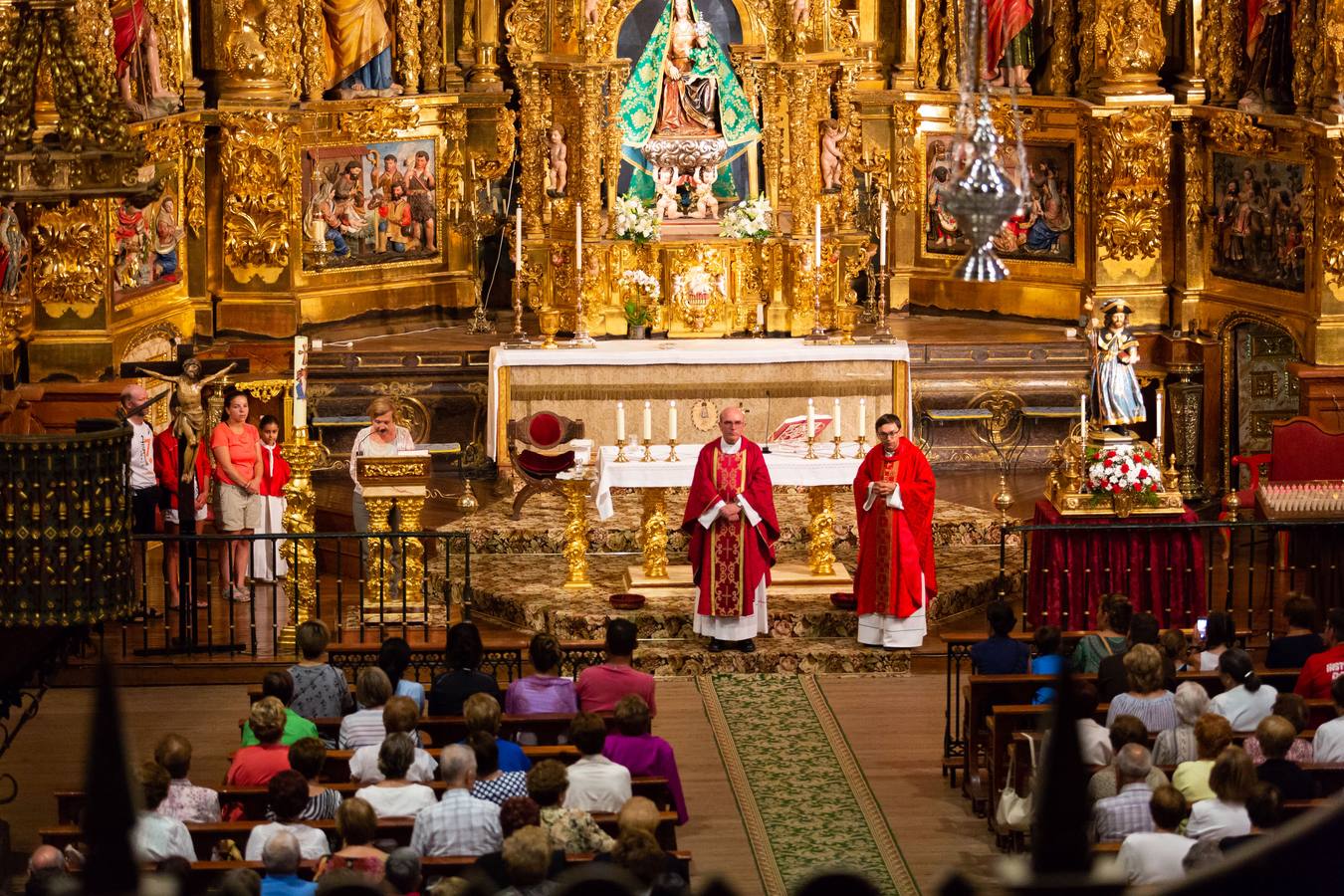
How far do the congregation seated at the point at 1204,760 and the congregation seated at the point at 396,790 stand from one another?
10.3 ft

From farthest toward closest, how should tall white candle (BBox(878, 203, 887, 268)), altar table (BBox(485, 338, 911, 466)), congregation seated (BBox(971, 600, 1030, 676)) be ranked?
tall white candle (BBox(878, 203, 887, 268)) → altar table (BBox(485, 338, 911, 466)) → congregation seated (BBox(971, 600, 1030, 676))

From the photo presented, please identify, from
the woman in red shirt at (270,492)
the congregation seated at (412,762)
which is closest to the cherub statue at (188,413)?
the woman in red shirt at (270,492)

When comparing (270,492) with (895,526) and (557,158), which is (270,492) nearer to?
(895,526)

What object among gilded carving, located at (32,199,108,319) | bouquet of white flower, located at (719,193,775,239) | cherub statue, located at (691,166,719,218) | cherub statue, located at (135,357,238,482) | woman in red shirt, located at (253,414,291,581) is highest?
cherub statue, located at (691,166,719,218)

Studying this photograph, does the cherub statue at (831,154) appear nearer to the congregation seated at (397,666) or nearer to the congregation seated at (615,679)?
the congregation seated at (615,679)

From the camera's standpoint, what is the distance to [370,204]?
20359 mm

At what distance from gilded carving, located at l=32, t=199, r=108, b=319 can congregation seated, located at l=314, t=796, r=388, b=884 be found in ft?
34.7

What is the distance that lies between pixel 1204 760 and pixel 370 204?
13.5 metres

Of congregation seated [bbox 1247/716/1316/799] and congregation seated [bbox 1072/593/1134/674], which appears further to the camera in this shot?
congregation seated [bbox 1072/593/1134/674]

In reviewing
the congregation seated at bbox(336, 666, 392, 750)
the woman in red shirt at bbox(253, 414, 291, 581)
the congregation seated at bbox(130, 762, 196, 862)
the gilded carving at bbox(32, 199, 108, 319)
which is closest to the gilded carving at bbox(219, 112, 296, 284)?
the gilded carving at bbox(32, 199, 108, 319)

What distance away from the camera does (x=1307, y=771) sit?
28.5 feet

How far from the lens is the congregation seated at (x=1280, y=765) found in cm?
834

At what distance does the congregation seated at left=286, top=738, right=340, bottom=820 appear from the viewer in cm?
829

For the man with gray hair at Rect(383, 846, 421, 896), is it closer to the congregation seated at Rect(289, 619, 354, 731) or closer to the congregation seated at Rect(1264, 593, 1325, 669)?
the congregation seated at Rect(289, 619, 354, 731)
